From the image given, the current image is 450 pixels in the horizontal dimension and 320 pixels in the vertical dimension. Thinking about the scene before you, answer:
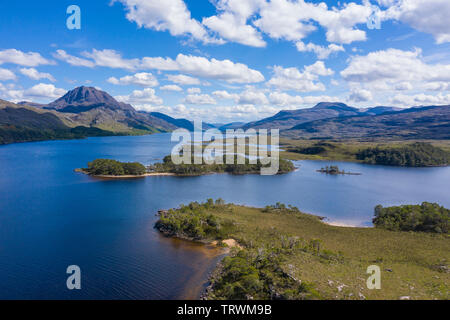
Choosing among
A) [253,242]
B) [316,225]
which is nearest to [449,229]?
[316,225]

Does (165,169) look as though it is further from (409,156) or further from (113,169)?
(409,156)

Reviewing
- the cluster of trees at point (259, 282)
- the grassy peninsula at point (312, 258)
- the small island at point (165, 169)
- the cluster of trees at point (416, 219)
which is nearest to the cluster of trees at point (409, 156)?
the small island at point (165, 169)

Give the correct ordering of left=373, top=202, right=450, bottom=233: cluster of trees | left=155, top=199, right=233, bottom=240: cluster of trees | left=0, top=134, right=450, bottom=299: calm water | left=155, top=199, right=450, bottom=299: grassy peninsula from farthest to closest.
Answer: left=373, top=202, right=450, bottom=233: cluster of trees, left=155, top=199, right=233, bottom=240: cluster of trees, left=0, top=134, right=450, bottom=299: calm water, left=155, top=199, right=450, bottom=299: grassy peninsula

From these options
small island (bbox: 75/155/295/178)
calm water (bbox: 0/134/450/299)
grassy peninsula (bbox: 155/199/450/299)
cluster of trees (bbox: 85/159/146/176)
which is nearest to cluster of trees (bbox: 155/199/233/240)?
grassy peninsula (bbox: 155/199/450/299)

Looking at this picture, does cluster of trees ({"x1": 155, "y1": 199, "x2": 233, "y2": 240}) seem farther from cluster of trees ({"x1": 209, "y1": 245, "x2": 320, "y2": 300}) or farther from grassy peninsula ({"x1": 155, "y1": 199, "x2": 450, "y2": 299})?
cluster of trees ({"x1": 209, "y1": 245, "x2": 320, "y2": 300})

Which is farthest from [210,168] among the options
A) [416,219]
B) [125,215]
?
[416,219]

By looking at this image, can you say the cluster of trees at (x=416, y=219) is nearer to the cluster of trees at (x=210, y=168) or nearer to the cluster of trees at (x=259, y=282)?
the cluster of trees at (x=259, y=282)
